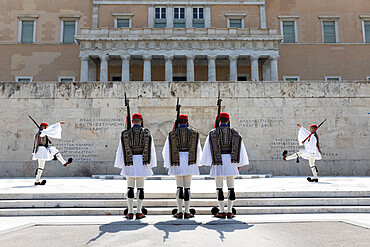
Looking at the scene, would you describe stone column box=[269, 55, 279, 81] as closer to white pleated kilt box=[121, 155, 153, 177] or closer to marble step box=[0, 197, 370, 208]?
marble step box=[0, 197, 370, 208]

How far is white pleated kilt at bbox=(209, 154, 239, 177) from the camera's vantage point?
5.91 meters

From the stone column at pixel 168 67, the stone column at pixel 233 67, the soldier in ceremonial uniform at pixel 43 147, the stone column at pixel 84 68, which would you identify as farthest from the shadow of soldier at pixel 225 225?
the stone column at pixel 84 68

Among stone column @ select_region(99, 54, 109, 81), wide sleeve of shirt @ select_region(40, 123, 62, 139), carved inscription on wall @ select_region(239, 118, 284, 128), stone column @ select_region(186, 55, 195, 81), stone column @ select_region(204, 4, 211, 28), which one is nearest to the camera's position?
wide sleeve of shirt @ select_region(40, 123, 62, 139)

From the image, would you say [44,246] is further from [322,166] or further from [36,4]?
[36,4]

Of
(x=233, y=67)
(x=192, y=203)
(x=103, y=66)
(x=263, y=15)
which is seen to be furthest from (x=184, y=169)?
(x=263, y=15)

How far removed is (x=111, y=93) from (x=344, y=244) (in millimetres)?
10344

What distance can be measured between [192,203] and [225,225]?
1.43 meters

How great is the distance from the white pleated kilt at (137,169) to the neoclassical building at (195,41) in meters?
25.4

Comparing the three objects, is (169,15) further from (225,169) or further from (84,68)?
(225,169)

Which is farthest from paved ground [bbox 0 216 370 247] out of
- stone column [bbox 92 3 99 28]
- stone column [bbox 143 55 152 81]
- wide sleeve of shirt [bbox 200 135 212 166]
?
stone column [bbox 92 3 99 28]

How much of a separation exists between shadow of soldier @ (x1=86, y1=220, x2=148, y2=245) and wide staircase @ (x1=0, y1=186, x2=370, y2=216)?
802 mm

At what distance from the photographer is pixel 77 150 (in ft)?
40.3

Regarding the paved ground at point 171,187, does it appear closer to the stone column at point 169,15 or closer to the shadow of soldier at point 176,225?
the shadow of soldier at point 176,225

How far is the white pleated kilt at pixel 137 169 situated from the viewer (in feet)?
19.4
